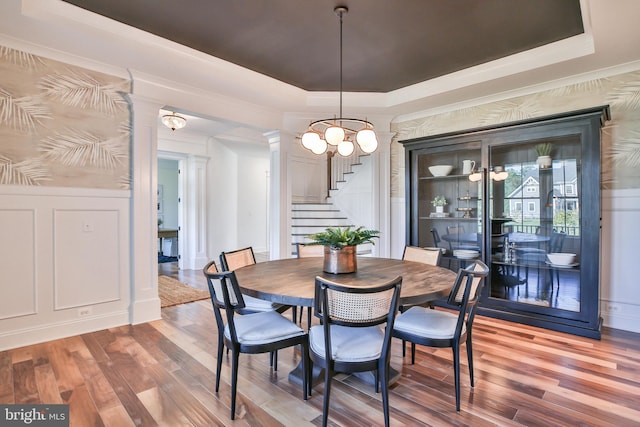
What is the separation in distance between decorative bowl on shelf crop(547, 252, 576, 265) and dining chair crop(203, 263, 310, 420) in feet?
8.92

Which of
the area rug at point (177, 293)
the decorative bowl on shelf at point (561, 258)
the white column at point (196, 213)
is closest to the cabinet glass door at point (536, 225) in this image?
the decorative bowl on shelf at point (561, 258)

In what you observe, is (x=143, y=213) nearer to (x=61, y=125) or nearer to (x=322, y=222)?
(x=61, y=125)

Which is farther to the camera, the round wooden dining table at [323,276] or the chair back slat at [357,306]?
the round wooden dining table at [323,276]

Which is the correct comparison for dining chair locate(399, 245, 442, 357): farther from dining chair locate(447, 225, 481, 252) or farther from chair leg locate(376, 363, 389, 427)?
chair leg locate(376, 363, 389, 427)

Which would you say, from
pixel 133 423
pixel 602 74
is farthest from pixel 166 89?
pixel 602 74

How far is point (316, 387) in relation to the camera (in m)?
2.18

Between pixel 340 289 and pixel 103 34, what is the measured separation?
281cm

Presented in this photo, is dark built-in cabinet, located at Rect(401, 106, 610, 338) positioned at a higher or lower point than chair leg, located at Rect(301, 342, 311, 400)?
higher

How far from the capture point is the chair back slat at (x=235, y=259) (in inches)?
105

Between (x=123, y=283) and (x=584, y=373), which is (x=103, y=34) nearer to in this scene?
(x=123, y=283)

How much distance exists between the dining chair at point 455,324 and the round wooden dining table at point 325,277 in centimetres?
10

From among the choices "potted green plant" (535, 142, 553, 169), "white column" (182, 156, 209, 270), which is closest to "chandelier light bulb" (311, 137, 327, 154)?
"potted green plant" (535, 142, 553, 169)

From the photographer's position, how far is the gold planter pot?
2277mm

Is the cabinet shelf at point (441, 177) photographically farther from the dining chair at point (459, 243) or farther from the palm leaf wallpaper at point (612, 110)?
the palm leaf wallpaper at point (612, 110)
